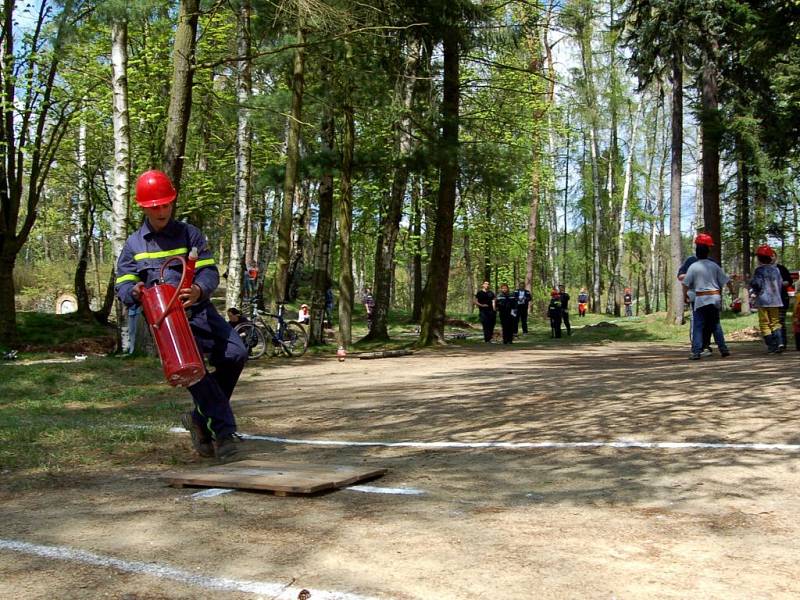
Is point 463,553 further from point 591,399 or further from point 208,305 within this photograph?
point 591,399

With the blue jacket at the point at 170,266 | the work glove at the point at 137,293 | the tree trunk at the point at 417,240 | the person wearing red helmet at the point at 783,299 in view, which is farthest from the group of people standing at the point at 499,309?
the work glove at the point at 137,293

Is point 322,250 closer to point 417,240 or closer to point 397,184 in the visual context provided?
point 397,184

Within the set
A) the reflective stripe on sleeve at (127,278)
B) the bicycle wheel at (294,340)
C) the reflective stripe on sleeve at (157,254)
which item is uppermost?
the reflective stripe on sleeve at (157,254)

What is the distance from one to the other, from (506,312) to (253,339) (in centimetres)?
952

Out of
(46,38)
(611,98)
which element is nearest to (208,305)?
(46,38)

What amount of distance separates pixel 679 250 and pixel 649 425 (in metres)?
25.0

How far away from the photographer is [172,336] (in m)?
5.20

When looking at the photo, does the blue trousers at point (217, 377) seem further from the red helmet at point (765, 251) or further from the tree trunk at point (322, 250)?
the tree trunk at point (322, 250)

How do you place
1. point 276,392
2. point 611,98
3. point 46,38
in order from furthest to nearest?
point 611,98, point 46,38, point 276,392

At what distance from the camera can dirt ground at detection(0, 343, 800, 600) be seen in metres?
2.96

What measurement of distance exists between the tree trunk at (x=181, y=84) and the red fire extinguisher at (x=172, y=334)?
8.44 m

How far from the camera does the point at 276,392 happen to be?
34.0 feet

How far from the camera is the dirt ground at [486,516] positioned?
9.71 feet

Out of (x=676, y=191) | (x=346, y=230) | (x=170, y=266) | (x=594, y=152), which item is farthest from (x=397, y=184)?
(x=594, y=152)
